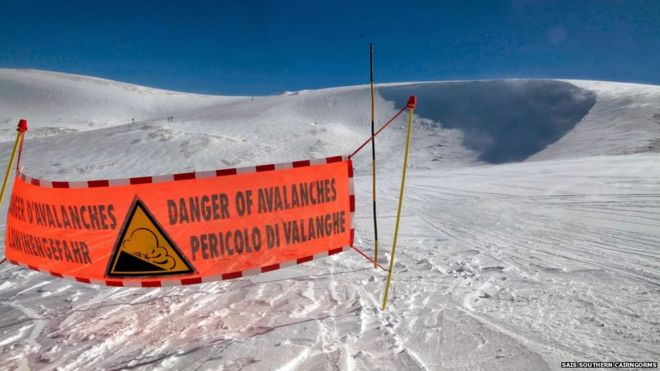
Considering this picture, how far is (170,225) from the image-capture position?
309 centimetres

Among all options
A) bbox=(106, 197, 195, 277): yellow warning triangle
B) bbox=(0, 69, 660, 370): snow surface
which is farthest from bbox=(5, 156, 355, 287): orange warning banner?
bbox=(0, 69, 660, 370): snow surface

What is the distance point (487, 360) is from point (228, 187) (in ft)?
8.02

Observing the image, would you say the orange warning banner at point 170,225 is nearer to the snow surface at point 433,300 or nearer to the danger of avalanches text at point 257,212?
the danger of avalanches text at point 257,212

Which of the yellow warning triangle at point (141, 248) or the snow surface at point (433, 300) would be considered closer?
the snow surface at point (433, 300)

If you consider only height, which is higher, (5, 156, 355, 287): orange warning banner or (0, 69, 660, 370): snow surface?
(5, 156, 355, 287): orange warning banner

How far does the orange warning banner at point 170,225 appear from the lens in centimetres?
308

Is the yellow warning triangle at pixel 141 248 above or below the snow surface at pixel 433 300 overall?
above

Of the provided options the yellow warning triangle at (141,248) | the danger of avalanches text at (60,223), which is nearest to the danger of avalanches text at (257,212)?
the yellow warning triangle at (141,248)

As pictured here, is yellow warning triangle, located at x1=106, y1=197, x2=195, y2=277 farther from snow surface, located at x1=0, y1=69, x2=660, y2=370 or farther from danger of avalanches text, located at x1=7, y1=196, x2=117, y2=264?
snow surface, located at x1=0, y1=69, x2=660, y2=370

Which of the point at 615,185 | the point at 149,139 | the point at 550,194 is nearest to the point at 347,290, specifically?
the point at 550,194

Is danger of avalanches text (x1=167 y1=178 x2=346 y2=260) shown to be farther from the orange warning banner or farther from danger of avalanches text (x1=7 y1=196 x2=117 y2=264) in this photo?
danger of avalanches text (x1=7 y1=196 x2=117 y2=264)

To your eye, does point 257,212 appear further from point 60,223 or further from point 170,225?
point 60,223

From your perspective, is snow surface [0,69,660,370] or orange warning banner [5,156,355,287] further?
orange warning banner [5,156,355,287]

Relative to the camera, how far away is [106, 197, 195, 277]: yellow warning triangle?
306 cm
